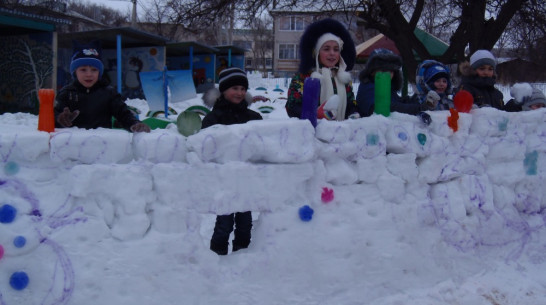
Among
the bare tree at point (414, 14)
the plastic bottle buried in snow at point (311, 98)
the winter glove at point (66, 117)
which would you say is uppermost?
the bare tree at point (414, 14)

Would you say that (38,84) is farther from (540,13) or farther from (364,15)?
(540,13)

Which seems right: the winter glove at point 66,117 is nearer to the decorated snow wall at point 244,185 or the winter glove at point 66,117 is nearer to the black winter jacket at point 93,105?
the decorated snow wall at point 244,185

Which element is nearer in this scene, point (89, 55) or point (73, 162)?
point (73, 162)

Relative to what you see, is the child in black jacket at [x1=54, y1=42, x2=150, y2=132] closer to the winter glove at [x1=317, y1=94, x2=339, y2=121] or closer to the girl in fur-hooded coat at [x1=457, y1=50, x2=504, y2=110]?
the winter glove at [x1=317, y1=94, x2=339, y2=121]

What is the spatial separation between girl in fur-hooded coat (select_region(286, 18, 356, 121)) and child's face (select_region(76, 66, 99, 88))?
1.30 metres

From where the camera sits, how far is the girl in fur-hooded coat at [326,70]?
3.29 m

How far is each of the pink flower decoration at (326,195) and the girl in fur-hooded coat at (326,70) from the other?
23.9 inches

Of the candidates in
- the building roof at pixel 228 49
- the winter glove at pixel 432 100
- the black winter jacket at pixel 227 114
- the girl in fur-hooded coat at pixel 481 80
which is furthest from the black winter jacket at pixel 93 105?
the building roof at pixel 228 49

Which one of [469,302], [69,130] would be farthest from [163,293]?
[469,302]

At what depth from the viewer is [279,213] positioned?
8.79 ft

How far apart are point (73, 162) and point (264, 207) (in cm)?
103

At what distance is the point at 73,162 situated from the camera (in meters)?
2.39

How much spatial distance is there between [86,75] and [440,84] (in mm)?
2649

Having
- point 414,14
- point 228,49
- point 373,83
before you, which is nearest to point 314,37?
point 373,83
